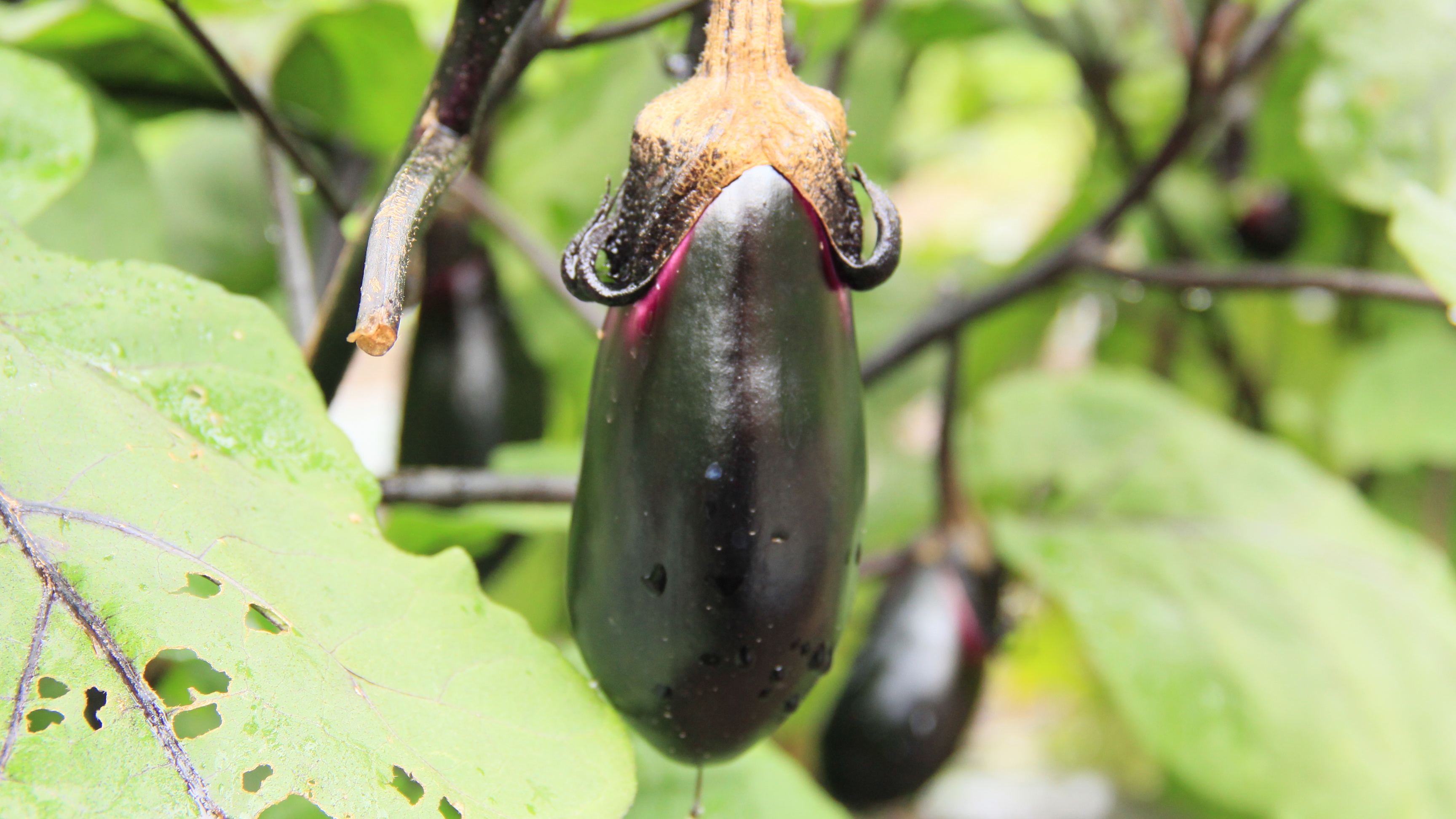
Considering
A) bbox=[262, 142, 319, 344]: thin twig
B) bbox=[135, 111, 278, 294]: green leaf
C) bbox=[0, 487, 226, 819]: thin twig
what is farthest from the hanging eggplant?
bbox=[135, 111, 278, 294]: green leaf

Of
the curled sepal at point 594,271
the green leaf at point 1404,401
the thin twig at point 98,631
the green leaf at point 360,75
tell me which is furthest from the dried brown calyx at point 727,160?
the green leaf at point 1404,401

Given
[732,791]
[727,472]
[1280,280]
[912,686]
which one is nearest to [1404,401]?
[1280,280]

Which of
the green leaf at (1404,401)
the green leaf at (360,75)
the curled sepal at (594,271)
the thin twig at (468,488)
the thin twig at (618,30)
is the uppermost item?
the thin twig at (618,30)

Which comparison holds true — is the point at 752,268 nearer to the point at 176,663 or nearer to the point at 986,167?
the point at 176,663

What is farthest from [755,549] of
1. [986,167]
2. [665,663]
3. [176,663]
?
[986,167]

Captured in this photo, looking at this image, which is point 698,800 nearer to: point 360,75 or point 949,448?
point 949,448

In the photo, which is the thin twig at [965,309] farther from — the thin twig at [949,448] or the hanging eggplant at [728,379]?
the hanging eggplant at [728,379]

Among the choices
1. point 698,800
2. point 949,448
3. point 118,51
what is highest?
point 118,51
